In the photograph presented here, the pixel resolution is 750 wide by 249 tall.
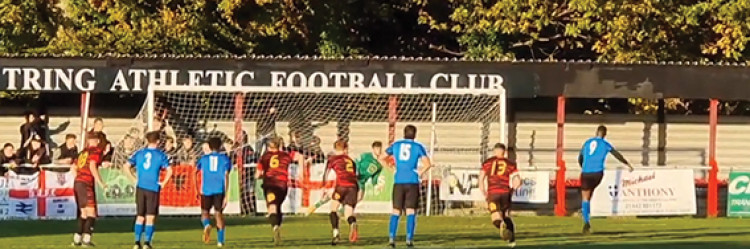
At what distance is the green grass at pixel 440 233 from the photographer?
71.8ft

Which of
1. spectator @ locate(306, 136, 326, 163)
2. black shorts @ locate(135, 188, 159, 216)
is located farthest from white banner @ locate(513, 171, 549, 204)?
black shorts @ locate(135, 188, 159, 216)

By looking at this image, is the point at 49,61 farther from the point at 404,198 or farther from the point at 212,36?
the point at 404,198

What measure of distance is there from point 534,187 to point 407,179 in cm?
880

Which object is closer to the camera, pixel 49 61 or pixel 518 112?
pixel 49 61

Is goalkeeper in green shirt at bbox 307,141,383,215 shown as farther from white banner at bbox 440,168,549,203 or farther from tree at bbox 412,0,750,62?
tree at bbox 412,0,750,62

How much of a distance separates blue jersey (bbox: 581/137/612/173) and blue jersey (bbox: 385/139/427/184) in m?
4.66

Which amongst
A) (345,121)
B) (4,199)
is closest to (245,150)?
(345,121)

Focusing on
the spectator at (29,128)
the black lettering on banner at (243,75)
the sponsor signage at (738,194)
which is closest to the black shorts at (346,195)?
the black lettering on banner at (243,75)

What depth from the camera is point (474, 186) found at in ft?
97.7

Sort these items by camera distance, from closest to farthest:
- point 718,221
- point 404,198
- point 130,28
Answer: point 404,198, point 718,221, point 130,28

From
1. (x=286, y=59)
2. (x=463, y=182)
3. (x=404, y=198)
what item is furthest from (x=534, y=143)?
(x=404, y=198)

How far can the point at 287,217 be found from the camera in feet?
95.1

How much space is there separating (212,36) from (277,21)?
57.2 inches

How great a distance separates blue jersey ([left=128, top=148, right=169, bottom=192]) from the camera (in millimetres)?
20172
